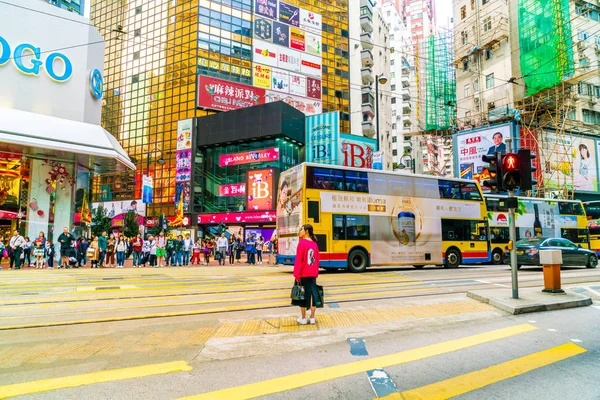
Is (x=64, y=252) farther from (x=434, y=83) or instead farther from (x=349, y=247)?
(x=434, y=83)

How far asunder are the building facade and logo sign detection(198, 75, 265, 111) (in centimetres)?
12

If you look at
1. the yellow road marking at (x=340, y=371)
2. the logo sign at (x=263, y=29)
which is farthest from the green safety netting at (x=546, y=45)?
the yellow road marking at (x=340, y=371)

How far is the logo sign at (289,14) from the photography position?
5588 centimetres

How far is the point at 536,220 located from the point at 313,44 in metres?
40.3

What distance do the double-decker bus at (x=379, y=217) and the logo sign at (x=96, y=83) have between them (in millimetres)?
12627

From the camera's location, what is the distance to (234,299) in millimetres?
9219

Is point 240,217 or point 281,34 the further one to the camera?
point 281,34

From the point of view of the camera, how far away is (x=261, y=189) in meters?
41.5

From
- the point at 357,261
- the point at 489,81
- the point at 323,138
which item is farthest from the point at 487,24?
the point at 357,261

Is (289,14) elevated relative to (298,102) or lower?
elevated

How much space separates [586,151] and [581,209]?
16.5 m

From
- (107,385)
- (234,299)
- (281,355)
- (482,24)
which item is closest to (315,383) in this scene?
(281,355)

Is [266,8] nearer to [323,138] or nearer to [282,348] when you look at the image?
[323,138]

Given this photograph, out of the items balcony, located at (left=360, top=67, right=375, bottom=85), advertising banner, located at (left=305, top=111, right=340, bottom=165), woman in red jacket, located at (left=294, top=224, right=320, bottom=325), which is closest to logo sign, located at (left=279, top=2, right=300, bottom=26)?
balcony, located at (left=360, top=67, right=375, bottom=85)
